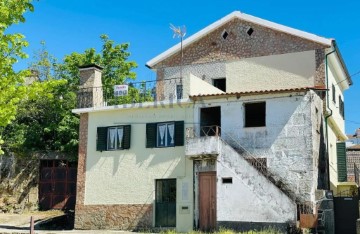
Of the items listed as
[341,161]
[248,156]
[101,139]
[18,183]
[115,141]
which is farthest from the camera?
[18,183]

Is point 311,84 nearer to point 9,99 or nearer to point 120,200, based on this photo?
point 120,200

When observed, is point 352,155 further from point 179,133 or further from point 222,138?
point 179,133

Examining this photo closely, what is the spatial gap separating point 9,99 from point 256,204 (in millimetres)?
10444

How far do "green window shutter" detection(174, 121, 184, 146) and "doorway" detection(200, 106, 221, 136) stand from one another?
914 mm

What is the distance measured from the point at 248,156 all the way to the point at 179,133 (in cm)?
344

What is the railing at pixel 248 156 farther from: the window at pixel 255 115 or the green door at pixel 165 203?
the green door at pixel 165 203

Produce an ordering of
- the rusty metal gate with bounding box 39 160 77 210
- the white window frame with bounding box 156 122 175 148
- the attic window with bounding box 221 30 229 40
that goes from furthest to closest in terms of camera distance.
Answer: the rusty metal gate with bounding box 39 160 77 210 → the attic window with bounding box 221 30 229 40 → the white window frame with bounding box 156 122 175 148

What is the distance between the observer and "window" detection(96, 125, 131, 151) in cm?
2559

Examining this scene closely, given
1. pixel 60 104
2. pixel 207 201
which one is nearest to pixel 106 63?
pixel 60 104

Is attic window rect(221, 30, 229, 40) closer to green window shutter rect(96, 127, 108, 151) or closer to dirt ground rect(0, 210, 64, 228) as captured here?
green window shutter rect(96, 127, 108, 151)

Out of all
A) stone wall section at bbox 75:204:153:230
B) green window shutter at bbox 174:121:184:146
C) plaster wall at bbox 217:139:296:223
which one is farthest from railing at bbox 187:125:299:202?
stone wall section at bbox 75:204:153:230

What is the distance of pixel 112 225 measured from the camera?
82.3 ft

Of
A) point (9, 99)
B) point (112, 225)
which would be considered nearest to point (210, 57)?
point (112, 225)

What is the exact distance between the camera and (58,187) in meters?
31.8
